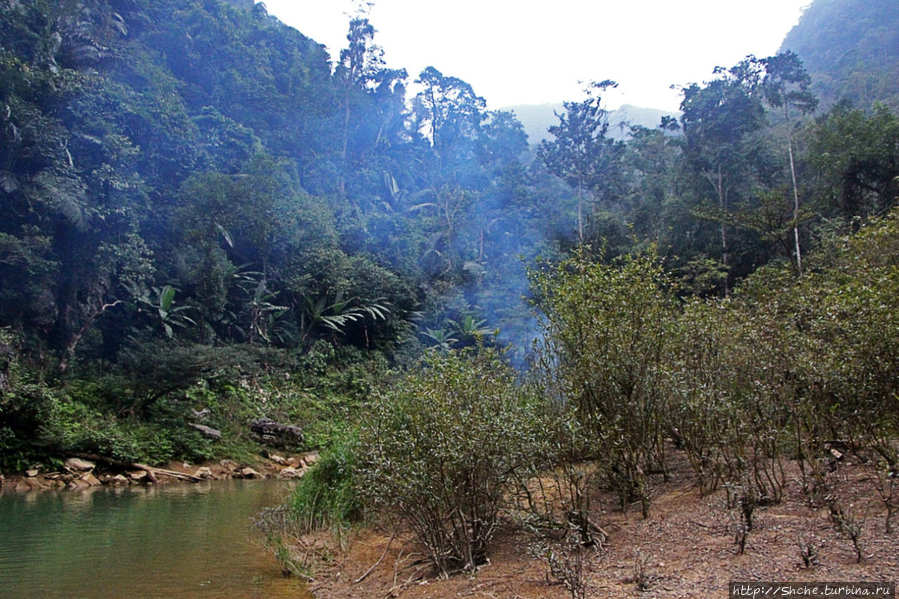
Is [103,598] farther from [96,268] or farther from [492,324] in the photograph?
[492,324]

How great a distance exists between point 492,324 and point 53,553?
25.0m

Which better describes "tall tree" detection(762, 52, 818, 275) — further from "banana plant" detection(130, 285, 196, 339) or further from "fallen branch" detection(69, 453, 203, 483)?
"fallen branch" detection(69, 453, 203, 483)

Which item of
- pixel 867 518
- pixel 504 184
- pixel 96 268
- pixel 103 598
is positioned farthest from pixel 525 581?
pixel 504 184

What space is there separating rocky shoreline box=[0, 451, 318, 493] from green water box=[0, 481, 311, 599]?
1329 mm

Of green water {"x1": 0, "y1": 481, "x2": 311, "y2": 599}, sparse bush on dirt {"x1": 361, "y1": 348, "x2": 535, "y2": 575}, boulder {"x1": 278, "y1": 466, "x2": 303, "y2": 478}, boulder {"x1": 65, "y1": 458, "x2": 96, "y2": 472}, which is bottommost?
boulder {"x1": 278, "y1": 466, "x2": 303, "y2": 478}

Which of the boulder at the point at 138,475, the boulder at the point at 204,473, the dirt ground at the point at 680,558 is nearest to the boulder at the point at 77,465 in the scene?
the boulder at the point at 138,475

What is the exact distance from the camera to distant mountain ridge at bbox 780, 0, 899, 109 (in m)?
40.1

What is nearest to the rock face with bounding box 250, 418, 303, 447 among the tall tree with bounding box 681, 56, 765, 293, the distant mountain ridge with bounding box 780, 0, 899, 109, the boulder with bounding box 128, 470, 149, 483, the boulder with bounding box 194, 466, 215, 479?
the boulder with bounding box 194, 466, 215, 479

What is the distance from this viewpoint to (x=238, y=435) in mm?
21594

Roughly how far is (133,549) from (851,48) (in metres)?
67.8

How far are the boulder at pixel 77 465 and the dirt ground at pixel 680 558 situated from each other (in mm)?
12653

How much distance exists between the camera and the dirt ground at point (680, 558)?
15.4 ft

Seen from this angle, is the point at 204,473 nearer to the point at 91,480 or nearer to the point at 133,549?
the point at 91,480

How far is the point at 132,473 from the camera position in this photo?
17.8m
